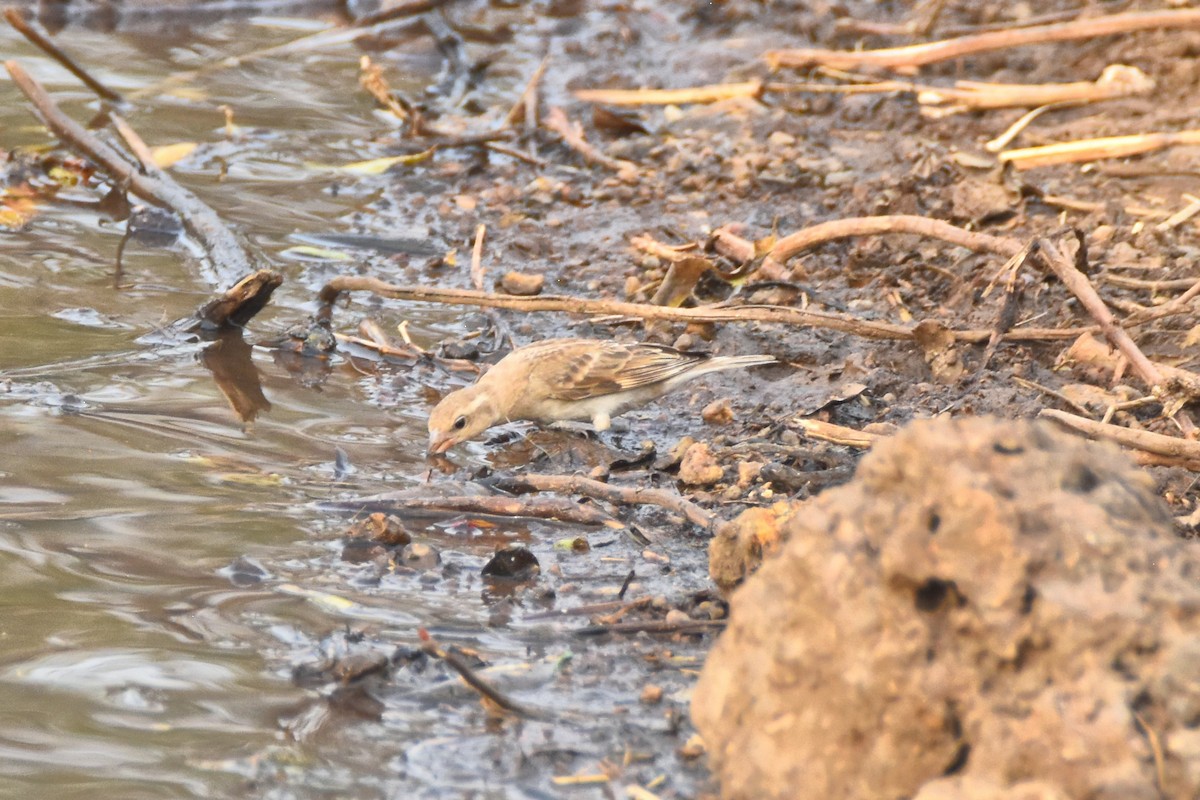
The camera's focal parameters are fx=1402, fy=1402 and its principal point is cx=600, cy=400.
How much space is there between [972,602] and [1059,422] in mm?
2585

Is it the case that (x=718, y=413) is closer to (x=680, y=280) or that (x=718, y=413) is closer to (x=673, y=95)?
(x=680, y=280)

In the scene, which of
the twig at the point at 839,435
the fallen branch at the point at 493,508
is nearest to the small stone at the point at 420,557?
the fallen branch at the point at 493,508

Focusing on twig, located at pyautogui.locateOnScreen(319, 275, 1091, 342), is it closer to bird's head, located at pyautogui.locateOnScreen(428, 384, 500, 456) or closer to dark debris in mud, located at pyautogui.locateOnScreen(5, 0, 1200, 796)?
dark debris in mud, located at pyautogui.locateOnScreen(5, 0, 1200, 796)

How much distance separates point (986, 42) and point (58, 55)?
680cm

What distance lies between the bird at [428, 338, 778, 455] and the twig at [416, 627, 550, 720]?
8.13 feet

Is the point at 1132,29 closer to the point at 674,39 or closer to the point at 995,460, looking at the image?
the point at 674,39

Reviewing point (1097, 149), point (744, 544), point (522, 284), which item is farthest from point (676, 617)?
point (1097, 149)

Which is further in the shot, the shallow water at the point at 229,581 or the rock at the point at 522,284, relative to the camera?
the rock at the point at 522,284

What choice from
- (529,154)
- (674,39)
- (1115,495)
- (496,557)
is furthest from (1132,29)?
(1115,495)

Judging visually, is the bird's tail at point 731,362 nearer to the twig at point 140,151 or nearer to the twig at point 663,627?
the twig at point 663,627

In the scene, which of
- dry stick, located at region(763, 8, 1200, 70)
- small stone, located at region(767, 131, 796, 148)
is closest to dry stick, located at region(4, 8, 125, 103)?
small stone, located at region(767, 131, 796, 148)

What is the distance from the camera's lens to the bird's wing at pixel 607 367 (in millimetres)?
6559

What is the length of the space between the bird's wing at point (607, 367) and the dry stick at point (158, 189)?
231 cm

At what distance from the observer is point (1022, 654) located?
106 inches
